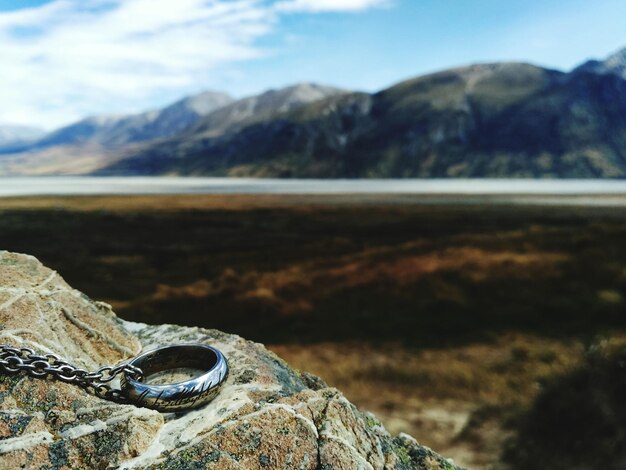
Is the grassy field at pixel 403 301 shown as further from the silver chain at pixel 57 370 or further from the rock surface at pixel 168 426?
the silver chain at pixel 57 370

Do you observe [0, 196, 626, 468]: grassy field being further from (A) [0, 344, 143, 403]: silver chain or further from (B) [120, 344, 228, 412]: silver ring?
(A) [0, 344, 143, 403]: silver chain

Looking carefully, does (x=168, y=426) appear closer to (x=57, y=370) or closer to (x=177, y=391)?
(x=177, y=391)

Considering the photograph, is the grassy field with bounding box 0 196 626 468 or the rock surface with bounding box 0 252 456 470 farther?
the grassy field with bounding box 0 196 626 468

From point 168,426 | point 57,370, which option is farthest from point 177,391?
point 57,370

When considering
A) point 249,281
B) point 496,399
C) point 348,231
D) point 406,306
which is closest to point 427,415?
point 496,399

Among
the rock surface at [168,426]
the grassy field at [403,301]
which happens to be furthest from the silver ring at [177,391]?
the grassy field at [403,301]

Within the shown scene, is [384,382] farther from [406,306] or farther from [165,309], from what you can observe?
Result: [165,309]

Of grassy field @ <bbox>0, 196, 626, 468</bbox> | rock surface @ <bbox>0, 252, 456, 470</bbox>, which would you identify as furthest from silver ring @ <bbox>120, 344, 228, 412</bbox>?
grassy field @ <bbox>0, 196, 626, 468</bbox>
